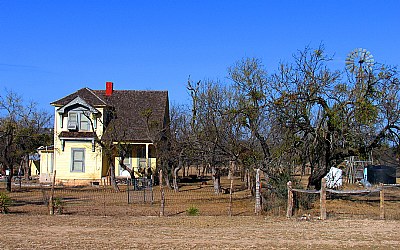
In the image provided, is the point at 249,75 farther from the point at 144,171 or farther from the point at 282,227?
the point at 144,171

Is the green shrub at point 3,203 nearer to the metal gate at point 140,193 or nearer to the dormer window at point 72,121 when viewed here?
the metal gate at point 140,193

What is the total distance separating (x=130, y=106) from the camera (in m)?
41.7

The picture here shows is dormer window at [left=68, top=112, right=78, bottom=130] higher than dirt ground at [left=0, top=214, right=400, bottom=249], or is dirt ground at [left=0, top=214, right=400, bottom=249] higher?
dormer window at [left=68, top=112, right=78, bottom=130]

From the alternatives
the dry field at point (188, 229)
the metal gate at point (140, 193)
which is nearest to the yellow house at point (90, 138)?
the metal gate at point (140, 193)

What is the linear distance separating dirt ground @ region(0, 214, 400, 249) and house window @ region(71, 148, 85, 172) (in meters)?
20.3

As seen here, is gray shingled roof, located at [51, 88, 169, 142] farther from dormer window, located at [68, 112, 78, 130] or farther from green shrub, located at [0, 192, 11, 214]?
green shrub, located at [0, 192, 11, 214]

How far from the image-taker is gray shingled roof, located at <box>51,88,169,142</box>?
38.5m

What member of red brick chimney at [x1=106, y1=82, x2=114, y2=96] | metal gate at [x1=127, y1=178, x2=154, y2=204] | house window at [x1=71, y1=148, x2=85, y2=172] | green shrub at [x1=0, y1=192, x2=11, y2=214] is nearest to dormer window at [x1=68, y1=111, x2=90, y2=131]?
house window at [x1=71, y1=148, x2=85, y2=172]

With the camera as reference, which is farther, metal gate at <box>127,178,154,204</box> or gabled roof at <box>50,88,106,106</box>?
gabled roof at <box>50,88,106,106</box>

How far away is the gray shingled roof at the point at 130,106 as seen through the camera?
3850cm

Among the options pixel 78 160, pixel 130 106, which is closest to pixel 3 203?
pixel 78 160

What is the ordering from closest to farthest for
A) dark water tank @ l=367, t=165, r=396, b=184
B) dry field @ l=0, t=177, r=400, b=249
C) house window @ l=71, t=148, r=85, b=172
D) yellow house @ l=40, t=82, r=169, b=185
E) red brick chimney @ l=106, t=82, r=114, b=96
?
dry field @ l=0, t=177, r=400, b=249 → yellow house @ l=40, t=82, r=169, b=185 → house window @ l=71, t=148, r=85, b=172 → red brick chimney @ l=106, t=82, r=114, b=96 → dark water tank @ l=367, t=165, r=396, b=184

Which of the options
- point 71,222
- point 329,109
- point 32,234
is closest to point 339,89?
point 329,109

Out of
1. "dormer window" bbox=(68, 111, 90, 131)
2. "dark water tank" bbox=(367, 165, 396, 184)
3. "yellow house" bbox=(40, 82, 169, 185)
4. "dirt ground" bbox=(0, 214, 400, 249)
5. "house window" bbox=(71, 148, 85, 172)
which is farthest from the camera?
"dark water tank" bbox=(367, 165, 396, 184)
